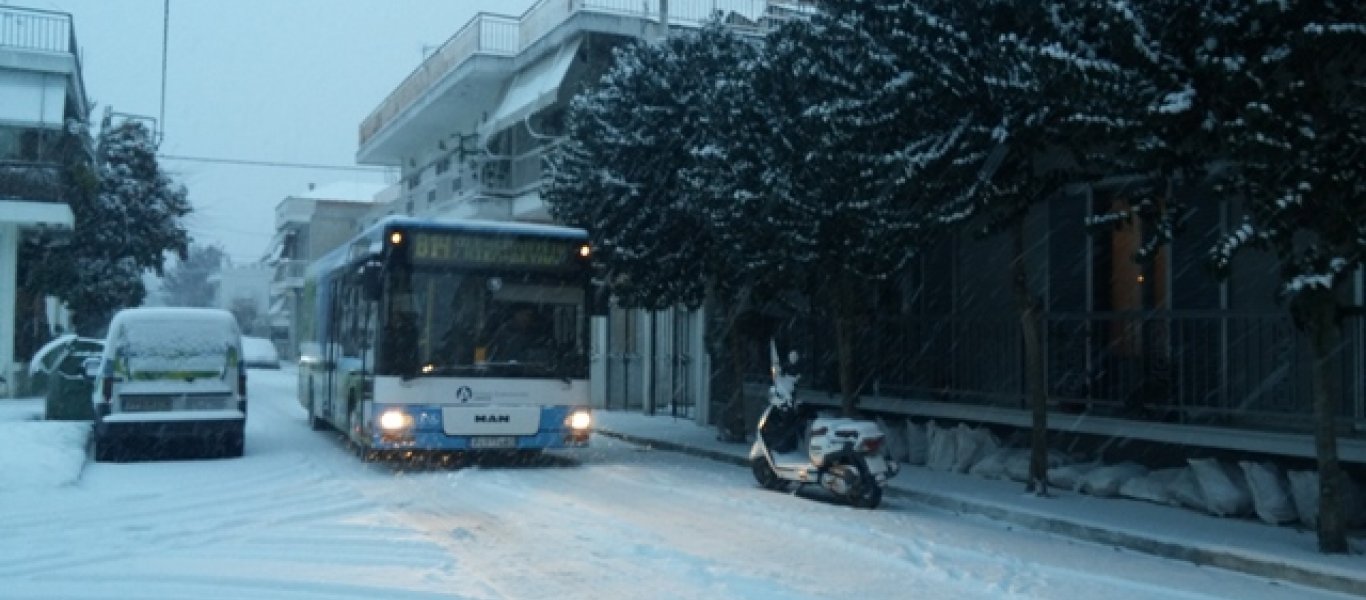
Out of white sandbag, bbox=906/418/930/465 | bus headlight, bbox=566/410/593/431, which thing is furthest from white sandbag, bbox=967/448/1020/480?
bus headlight, bbox=566/410/593/431

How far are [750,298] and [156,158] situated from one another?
27016mm

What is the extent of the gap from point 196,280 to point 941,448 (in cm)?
11455

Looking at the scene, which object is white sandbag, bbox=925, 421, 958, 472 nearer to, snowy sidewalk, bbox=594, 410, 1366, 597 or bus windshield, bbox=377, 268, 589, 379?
snowy sidewalk, bbox=594, 410, 1366, 597

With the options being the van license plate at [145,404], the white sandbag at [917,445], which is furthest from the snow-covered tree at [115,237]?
the white sandbag at [917,445]

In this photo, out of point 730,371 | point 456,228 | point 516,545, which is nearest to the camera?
point 516,545

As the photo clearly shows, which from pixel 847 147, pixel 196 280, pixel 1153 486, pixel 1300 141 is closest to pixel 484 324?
pixel 847 147

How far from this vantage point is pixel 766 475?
47.1 feet

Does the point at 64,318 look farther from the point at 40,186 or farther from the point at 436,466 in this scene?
the point at 436,466

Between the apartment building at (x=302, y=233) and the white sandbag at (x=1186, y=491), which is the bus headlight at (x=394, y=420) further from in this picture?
the apartment building at (x=302, y=233)

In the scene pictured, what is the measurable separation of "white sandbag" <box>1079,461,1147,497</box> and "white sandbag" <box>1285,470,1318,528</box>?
1966mm

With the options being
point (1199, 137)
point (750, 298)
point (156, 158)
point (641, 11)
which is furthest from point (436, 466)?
point (156, 158)

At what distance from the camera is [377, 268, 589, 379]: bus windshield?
14742mm

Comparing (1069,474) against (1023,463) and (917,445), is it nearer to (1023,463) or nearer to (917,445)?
(1023,463)

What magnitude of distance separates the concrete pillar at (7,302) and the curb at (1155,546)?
73.6 feet
